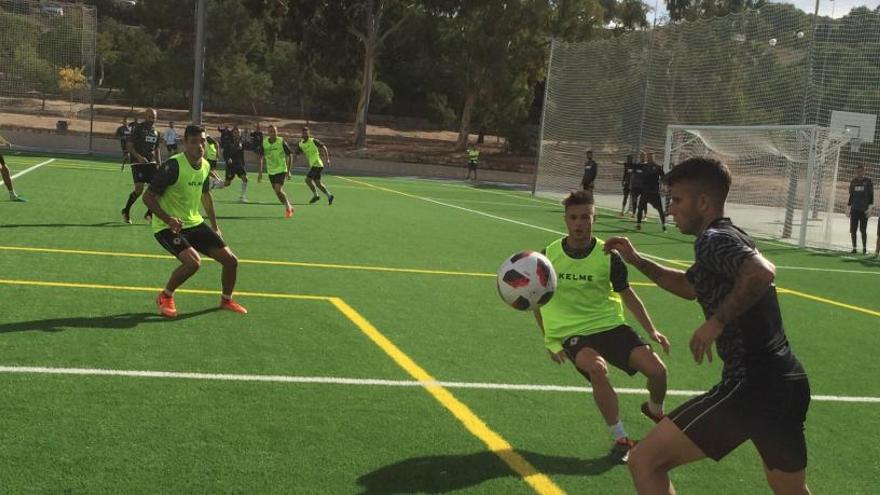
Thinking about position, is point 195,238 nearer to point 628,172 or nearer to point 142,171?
point 142,171

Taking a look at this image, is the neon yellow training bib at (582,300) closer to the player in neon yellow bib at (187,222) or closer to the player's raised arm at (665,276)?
the player's raised arm at (665,276)

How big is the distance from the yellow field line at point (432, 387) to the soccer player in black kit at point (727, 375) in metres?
1.26

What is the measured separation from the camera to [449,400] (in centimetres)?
627

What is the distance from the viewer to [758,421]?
137 inches

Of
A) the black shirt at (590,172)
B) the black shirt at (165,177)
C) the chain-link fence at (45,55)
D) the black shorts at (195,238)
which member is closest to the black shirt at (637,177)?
the black shirt at (590,172)

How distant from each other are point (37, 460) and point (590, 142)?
3124 centimetres

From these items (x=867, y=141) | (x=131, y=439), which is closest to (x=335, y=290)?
(x=131, y=439)

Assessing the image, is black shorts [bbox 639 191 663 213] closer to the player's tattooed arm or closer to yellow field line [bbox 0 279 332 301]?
yellow field line [bbox 0 279 332 301]

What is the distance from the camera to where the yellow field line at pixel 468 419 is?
4.84m

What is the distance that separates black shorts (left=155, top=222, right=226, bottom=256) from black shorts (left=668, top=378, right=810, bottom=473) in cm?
635

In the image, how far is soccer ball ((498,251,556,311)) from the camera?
5.18m

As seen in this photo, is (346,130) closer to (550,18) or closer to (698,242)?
(550,18)

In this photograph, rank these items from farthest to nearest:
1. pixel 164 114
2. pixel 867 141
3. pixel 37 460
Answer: pixel 164 114
pixel 867 141
pixel 37 460

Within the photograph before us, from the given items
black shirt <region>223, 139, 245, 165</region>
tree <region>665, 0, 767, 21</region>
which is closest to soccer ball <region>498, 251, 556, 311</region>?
black shirt <region>223, 139, 245, 165</region>
